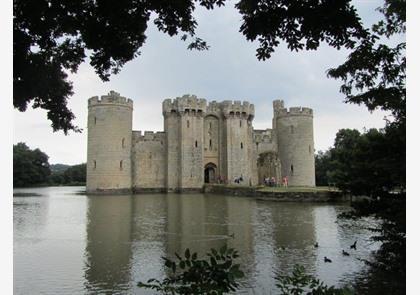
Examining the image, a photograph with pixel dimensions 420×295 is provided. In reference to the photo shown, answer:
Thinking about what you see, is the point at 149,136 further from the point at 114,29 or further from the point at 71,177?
the point at 71,177

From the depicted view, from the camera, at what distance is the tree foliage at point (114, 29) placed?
3.86 m

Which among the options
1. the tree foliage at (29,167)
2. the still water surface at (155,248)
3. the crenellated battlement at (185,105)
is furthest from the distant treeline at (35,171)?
the still water surface at (155,248)

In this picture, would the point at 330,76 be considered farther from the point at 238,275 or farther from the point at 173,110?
the point at 173,110

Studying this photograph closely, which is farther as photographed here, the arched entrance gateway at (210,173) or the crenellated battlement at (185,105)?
the arched entrance gateway at (210,173)

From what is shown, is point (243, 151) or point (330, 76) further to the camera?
point (243, 151)

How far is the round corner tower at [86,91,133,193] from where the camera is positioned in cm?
3441

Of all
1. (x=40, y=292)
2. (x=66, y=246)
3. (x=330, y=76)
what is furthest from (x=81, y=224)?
(x=330, y=76)

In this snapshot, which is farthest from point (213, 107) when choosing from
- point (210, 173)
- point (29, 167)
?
point (29, 167)

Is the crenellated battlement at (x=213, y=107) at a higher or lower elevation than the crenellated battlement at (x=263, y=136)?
higher

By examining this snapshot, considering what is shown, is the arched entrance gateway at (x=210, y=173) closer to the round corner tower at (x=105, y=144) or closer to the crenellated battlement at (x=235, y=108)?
the crenellated battlement at (x=235, y=108)

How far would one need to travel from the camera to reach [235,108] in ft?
130

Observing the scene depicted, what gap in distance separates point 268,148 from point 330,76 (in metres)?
36.2

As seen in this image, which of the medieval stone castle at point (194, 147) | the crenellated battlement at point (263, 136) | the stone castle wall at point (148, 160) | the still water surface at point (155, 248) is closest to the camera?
the still water surface at point (155, 248)

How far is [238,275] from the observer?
3.06 meters
